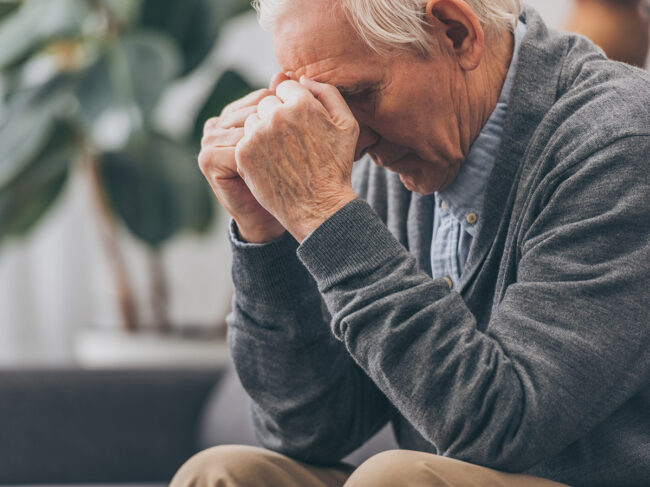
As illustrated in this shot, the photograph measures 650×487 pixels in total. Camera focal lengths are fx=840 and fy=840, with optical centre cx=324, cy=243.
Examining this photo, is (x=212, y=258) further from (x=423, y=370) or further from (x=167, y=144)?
(x=423, y=370)

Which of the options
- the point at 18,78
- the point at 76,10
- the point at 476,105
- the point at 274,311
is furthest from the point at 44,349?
the point at 476,105

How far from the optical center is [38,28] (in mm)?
2279

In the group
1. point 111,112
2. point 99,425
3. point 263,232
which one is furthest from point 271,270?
point 111,112

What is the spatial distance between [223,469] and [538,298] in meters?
0.43

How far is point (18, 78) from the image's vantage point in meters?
2.55

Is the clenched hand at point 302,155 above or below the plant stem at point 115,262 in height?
above

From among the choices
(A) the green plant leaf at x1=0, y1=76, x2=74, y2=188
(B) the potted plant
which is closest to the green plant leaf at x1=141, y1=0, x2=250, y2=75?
(B) the potted plant

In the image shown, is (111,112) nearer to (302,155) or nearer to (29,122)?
(29,122)

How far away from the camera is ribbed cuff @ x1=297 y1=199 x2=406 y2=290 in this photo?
903 mm

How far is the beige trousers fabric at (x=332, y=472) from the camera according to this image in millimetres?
840

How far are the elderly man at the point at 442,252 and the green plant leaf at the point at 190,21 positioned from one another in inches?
59.8

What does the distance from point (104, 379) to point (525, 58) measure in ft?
3.72

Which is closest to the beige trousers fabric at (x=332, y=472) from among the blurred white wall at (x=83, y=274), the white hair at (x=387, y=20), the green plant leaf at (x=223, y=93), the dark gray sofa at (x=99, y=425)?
the white hair at (x=387, y=20)

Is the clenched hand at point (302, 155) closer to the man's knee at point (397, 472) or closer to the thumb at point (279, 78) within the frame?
the thumb at point (279, 78)
